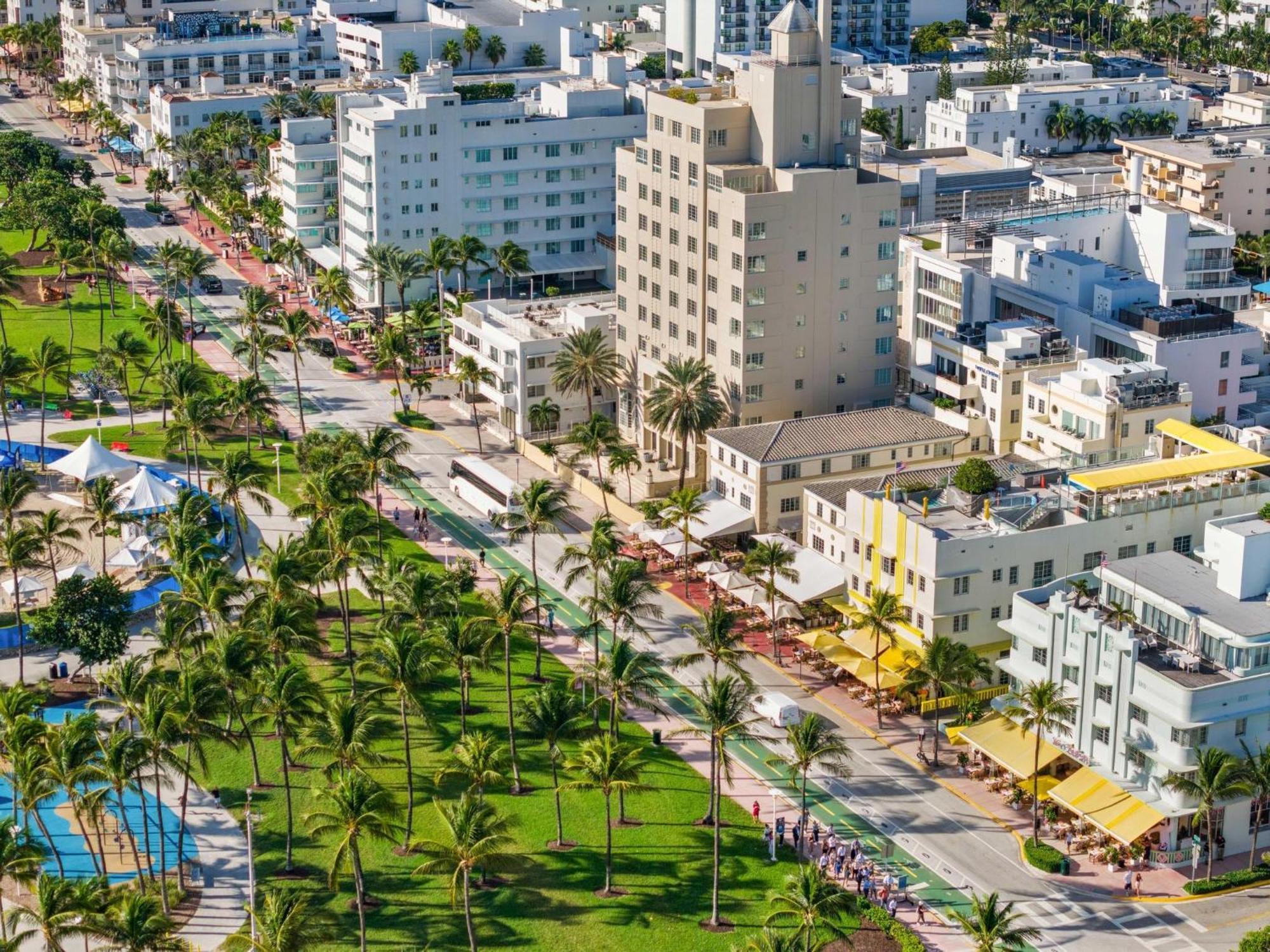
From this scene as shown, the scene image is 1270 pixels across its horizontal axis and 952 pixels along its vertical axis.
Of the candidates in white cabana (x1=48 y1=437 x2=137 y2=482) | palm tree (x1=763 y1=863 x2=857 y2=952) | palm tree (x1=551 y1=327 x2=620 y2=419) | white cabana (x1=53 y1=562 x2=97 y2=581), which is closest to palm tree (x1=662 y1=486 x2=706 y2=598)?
palm tree (x1=551 y1=327 x2=620 y2=419)

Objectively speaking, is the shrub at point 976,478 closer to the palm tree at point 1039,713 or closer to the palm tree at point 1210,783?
the palm tree at point 1039,713

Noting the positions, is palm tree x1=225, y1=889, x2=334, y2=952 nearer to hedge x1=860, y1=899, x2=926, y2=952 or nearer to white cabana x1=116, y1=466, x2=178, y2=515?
hedge x1=860, y1=899, x2=926, y2=952

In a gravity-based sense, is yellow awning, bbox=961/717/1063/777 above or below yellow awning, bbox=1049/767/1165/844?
above

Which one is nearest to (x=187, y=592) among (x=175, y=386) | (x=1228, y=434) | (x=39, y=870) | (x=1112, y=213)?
(x=39, y=870)

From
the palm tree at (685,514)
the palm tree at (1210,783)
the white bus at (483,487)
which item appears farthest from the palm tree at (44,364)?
the palm tree at (1210,783)

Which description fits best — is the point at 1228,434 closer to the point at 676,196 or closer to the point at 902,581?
the point at 902,581

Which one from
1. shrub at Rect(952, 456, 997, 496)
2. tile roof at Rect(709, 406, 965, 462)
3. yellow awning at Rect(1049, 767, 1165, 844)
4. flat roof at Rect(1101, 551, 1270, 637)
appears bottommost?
yellow awning at Rect(1049, 767, 1165, 844)
